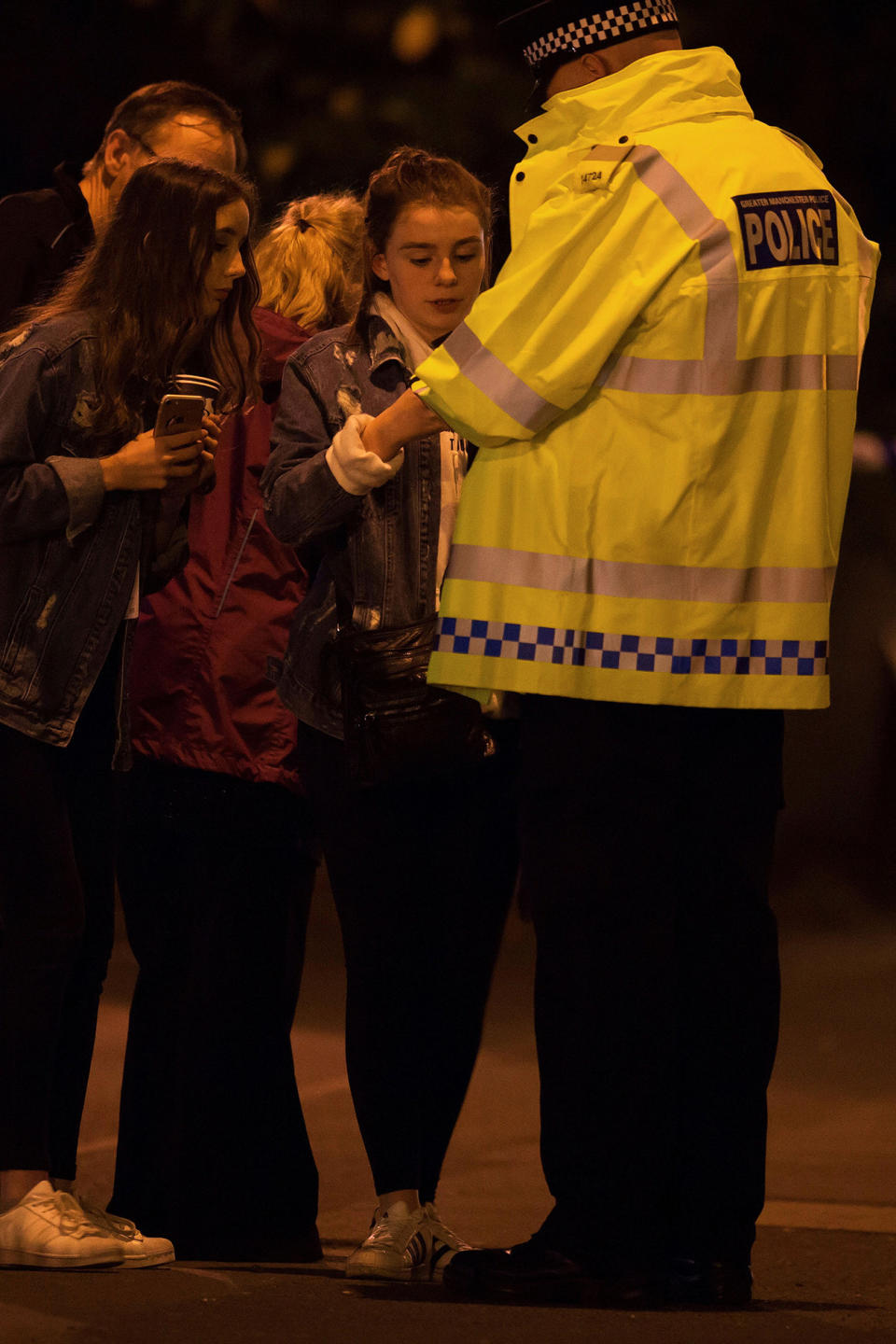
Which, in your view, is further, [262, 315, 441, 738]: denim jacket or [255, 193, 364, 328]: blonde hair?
[255, 193, 364, 328]: blonde hair

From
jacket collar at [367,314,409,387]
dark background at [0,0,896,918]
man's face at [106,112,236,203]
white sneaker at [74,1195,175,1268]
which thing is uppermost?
dark background at [0,0,896,918]

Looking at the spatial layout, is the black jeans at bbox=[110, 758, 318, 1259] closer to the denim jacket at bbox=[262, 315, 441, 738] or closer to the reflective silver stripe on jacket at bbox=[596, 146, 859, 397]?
the denim jacket at bbox=[262, 315, 441, 738]

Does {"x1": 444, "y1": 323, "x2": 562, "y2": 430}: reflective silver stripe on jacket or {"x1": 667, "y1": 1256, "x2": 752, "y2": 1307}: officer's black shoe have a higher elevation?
{"x1": 444, "y1": 323, "x2": 562, "y2": 430}: reflective silver stripe on jacket

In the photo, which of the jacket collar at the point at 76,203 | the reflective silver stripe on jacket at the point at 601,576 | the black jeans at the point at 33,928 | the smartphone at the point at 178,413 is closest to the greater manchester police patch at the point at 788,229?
the reflective silver stripe on jacket at the point at 601,576

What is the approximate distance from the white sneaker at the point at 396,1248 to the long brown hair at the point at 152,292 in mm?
1473

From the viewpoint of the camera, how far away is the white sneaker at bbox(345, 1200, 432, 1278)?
3.96 metres

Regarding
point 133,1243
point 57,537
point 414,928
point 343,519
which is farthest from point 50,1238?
point 343,519

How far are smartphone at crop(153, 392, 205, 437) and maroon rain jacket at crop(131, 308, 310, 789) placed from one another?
0.42 metres

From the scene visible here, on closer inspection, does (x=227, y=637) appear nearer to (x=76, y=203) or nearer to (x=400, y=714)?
(x=400, y=714)

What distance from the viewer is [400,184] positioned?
4.25 metres

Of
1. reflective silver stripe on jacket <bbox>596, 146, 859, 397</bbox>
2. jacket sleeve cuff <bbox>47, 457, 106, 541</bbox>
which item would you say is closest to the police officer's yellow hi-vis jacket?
reflective silver stripe on jacket <bbox>596, 146, 859, 397</bbox>

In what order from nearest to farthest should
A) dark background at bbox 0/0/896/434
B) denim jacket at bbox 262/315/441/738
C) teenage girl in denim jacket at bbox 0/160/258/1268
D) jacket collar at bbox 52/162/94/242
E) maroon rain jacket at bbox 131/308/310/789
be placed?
teenage girl in denim jacket at bbox 0/160/258/1268
denim jacket at bbox 262/315/441/738
maroon rain jacket at bbox 131/308/310/789
jacket collar at bbox 52/162/94/242
dark background at bbox 0/0/896/434

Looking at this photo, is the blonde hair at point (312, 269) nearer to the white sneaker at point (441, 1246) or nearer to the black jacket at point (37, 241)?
the black jacket at point (37, 241)

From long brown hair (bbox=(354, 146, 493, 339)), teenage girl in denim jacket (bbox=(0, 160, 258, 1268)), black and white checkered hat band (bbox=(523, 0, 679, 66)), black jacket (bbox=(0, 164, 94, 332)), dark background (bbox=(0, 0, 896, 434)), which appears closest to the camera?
black and white checkered hat band (bbox=(523, 0, 679, 66))
